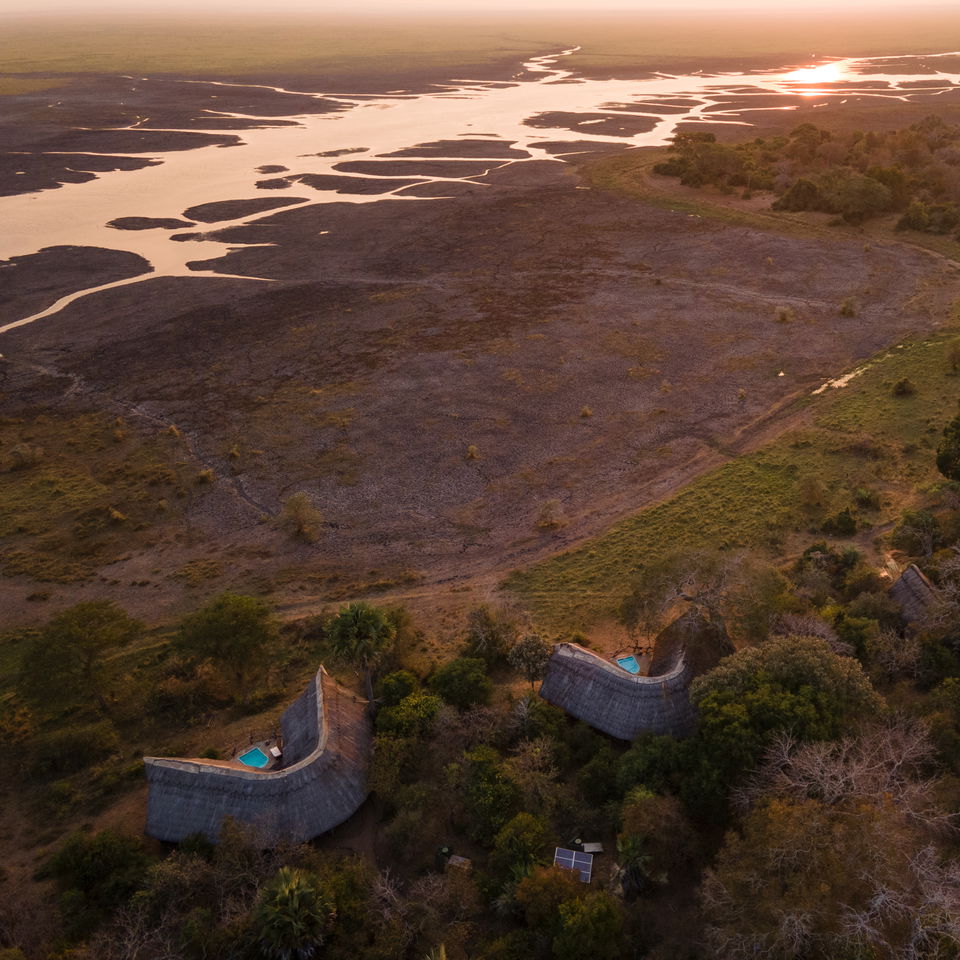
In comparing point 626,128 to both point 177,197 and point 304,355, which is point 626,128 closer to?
point 177,197

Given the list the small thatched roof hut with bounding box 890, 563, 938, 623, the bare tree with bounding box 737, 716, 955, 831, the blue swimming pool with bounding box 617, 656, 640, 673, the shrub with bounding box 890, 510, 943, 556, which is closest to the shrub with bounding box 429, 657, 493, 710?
the blue swimming pool with bounding box 617, 656, 640, 673

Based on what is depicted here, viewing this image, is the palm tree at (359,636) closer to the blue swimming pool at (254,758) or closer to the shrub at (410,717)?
the shrub at (410,717)


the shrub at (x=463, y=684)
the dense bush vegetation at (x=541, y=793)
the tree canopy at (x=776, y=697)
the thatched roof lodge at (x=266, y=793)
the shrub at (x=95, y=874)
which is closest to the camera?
the dense bush vegetation at (x=541, y=793)

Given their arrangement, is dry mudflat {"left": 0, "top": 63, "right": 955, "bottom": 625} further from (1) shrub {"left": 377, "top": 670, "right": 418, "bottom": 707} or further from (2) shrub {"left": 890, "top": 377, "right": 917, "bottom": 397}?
(1) shrub {"left": 377, "top": 670, "right": 418, "bottom": 707}

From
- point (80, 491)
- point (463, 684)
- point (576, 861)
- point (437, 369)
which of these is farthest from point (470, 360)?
point (576, 861)

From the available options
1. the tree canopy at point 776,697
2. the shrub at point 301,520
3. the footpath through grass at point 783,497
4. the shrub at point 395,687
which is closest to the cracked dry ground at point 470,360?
the shrub at point 301,520

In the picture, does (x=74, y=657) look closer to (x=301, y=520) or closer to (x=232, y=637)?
(x=232, y=637)
